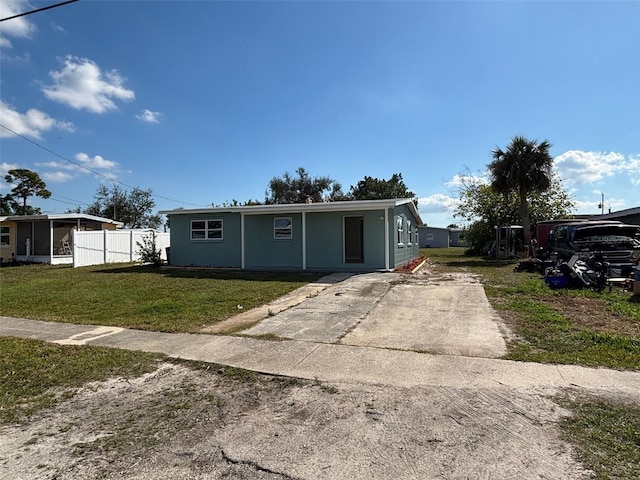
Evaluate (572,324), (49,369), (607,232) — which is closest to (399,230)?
(607,232)

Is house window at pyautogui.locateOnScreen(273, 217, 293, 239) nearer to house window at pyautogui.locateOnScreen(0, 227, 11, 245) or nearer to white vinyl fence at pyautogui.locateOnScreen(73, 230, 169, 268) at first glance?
white vinyl fence at pyautogui.locateOnScreen(73, 230, 169, 268)

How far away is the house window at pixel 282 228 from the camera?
16.5m

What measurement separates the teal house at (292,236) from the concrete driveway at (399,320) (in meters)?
4.26

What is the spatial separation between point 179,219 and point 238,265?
3.64m

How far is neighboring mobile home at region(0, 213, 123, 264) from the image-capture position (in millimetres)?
22906

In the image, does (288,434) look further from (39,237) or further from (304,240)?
(39,237)

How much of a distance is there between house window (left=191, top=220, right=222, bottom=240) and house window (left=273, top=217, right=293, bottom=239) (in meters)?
2.69

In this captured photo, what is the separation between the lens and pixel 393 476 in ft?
8.33

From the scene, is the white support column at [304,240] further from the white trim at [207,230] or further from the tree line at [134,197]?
the tree line at [134,197]

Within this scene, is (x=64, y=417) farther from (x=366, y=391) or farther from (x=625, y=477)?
(x=625, y=477)

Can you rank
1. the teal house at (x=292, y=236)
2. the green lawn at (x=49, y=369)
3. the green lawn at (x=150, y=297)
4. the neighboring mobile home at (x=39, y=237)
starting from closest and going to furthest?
1. the green lawn at (x=49, y=369)
2. the green lawn at (x=150, y=297)
3. the teal house at (x=292, y=236)
4. the neighboring mobile home at (x=39, y=237)

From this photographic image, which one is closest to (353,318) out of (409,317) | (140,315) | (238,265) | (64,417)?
(409,317)

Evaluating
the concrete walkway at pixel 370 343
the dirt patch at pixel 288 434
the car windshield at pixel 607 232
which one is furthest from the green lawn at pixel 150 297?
the car windshield at pixel 607 232

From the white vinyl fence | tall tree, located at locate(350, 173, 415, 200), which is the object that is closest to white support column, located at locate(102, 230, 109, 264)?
the white vinyl fence
